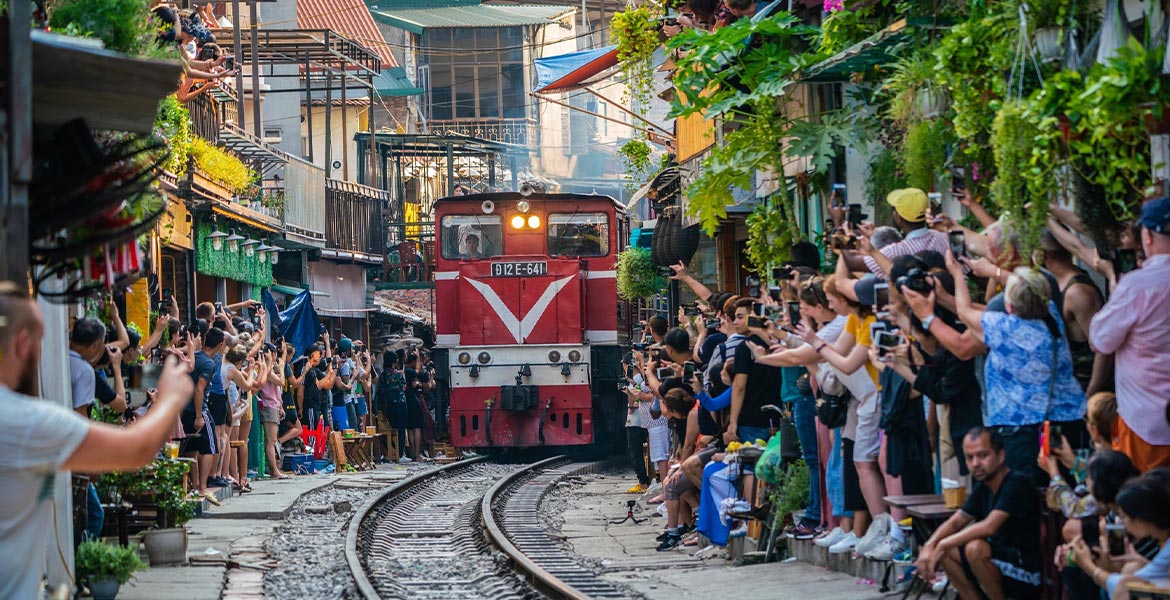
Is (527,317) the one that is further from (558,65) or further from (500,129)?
(500,129)

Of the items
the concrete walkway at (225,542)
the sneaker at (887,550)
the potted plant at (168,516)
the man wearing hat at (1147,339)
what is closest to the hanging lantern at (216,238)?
the concrete walkway at (225,542)

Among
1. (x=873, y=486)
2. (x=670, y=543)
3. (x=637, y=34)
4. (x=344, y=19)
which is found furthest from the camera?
(x=344, y=19)

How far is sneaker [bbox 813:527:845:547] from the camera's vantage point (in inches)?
380

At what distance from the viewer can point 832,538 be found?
382 inches

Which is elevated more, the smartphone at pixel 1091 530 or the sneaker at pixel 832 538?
the smartphone at pixel 1091 530

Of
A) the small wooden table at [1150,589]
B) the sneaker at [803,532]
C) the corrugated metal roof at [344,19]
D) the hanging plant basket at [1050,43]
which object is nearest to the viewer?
the small wooden table at [1150,589]

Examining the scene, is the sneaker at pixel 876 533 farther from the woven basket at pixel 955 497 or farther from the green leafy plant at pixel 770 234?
the green leafy plant at pixel 770 234

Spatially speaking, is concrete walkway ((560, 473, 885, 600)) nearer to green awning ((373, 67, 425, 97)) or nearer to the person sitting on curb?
the person sitting on curb

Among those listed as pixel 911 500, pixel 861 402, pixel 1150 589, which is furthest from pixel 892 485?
pixel 1150 589

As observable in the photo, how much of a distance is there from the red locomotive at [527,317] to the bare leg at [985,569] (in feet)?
48.9

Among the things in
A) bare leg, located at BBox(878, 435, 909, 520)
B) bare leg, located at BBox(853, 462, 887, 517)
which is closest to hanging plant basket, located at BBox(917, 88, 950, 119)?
bare leg, located at BBox(878, 435, 909, 520)

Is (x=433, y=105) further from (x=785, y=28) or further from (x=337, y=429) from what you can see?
(x=785, y=28)

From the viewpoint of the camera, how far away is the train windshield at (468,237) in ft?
75.0

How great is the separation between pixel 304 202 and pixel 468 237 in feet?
22.2
